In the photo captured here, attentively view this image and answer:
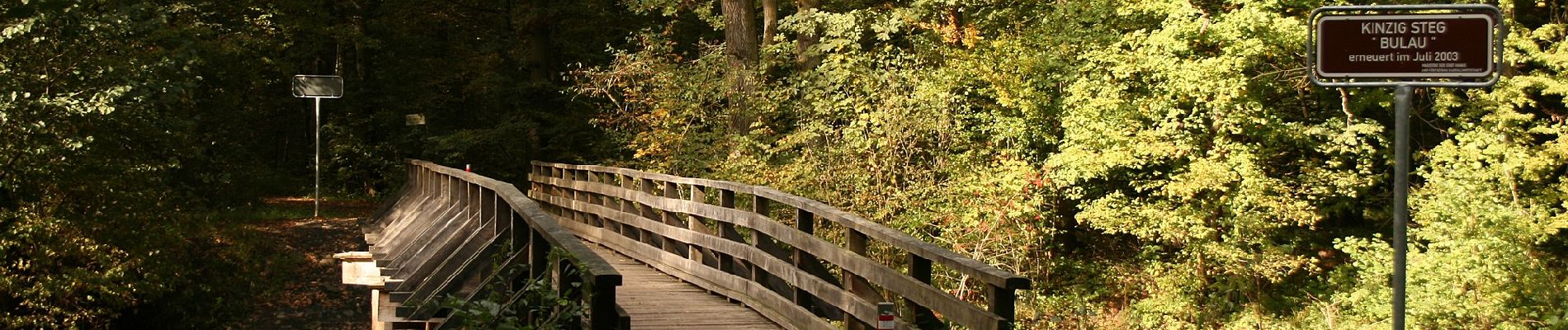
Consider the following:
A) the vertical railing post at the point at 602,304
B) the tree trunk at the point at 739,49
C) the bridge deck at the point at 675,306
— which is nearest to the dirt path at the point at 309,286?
the tree trunk at the point at 739,49

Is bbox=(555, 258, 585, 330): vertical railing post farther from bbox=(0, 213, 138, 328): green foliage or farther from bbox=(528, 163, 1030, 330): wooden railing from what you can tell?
bbox=(0, 213, 138, 328): green foliage

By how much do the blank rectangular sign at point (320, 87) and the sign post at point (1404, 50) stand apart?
1626 cm

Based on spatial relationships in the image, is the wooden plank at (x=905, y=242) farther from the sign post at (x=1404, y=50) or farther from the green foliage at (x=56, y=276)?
the green foliage at (x=56, y=276)

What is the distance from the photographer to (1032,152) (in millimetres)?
18219

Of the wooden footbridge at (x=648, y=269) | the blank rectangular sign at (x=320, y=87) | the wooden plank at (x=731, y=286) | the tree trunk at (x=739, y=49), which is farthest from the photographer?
the blank rectangular sign at (x=320, y=87)

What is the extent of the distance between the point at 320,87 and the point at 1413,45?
55.0 feet

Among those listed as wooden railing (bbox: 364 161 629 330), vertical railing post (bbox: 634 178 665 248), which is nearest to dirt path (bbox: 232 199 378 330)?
wooden railing (bbox: 364 161 629 330)

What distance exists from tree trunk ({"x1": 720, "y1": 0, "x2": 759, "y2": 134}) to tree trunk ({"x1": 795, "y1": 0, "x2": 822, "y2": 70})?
1.96 ft

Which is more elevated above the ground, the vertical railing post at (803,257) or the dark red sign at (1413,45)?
the dark red sign at (1413,45)

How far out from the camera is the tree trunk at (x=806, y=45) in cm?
2019

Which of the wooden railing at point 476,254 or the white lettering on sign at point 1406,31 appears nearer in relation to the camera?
the wooden railing at point 476,254

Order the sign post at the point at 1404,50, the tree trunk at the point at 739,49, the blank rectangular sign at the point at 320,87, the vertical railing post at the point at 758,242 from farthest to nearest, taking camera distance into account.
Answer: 1. the blank rectangular sign at the point at 320,87
2. the tree trunk at the point at 739,49
3. the vertical railing post at the point at 758,242
4. the sign post at the point at 1404,50

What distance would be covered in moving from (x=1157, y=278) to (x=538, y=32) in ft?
48.8

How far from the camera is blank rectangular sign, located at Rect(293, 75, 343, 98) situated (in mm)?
19484
